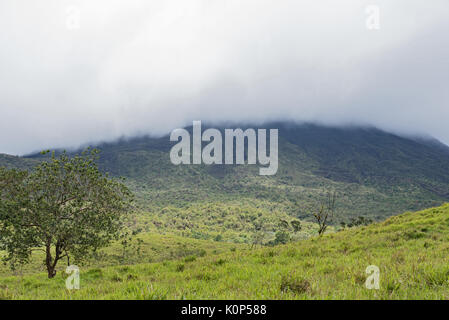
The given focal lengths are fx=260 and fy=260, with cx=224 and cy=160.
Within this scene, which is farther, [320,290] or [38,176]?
[38,176]

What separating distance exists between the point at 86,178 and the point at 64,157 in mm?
2292

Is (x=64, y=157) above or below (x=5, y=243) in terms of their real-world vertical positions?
above

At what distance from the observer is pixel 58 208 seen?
18.6m

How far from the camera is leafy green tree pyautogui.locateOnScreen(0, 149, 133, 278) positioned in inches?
688

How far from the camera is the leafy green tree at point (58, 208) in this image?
17.5 metres

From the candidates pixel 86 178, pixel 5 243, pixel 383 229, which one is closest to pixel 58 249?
pixel 5 243
